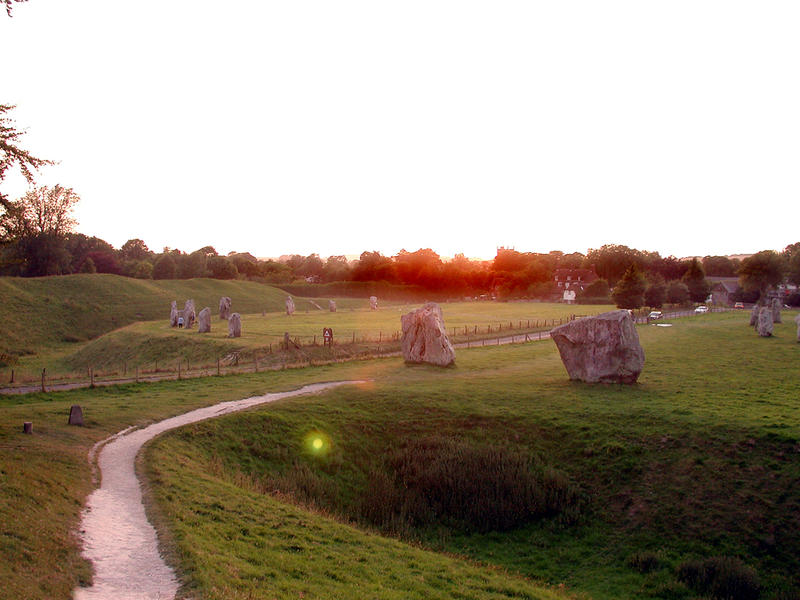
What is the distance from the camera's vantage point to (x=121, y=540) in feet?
41.0

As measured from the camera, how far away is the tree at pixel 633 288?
9300 centimetres

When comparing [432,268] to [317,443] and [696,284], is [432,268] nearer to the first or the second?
[696,284]

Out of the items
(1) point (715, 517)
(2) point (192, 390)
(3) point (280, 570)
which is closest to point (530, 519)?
(1) point (715, 517)

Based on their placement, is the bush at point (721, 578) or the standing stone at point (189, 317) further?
the standing stone at point (189, 317)

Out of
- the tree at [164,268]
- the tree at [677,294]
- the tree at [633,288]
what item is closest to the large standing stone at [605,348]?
the tree at [633,288]

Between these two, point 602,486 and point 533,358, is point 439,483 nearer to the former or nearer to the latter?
point 602,486

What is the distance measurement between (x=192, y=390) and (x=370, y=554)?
64.3 ft

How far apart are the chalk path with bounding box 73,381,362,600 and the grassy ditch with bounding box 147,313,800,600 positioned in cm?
61

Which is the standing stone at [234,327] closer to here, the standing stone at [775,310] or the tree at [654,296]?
the standing stone at [775,310]

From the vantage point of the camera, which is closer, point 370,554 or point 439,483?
point 370,554

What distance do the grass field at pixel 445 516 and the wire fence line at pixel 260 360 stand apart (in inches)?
102

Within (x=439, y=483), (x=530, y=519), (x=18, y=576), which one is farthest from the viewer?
(x=439, y=483)

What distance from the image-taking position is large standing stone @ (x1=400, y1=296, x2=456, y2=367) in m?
39.5

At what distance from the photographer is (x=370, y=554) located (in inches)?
555
